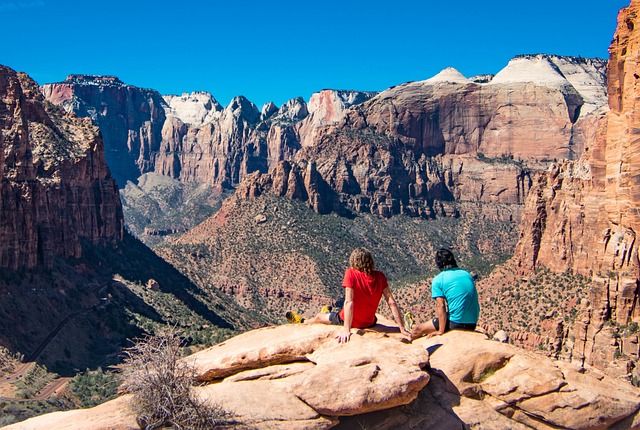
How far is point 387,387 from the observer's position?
14664 millimetres

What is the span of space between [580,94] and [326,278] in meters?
107

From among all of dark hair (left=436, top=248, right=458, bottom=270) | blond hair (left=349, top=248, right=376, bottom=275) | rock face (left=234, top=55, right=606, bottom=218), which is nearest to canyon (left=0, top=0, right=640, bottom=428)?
rock face (left=234, top=55, right=606, bottom=218)

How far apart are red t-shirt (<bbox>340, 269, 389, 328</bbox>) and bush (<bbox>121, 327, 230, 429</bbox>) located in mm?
4732

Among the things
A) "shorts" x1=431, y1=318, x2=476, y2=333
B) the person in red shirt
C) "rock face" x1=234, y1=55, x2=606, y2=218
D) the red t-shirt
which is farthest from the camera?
"rock face" x1=234, y1=55, x2=606, y2=218

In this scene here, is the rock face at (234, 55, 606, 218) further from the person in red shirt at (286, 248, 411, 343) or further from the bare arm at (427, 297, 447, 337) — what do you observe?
the person in red shirt at (286, 248, 411, 343)

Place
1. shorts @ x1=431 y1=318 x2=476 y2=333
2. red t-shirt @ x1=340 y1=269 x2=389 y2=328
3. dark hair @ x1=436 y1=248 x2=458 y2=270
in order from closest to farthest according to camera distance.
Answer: red t-shirt @ x1=340 y1=269 x2=389 y2=328
shorts @ x1=431 y1=318 x2=476 y2=333
dark hair @ x1=436 y1=248 x2=458 y2=270

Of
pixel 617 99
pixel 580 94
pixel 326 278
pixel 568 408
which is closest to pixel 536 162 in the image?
pixel 580 94

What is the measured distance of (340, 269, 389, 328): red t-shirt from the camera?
55.4ft

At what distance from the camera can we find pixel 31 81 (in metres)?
89.8

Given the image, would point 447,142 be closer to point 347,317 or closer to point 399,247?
point 399,247

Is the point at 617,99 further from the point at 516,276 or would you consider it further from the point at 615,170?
the point at 516,276

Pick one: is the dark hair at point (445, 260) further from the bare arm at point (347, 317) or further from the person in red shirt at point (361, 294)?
the bare arm at point (347, 317)

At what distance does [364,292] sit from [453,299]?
106 inches

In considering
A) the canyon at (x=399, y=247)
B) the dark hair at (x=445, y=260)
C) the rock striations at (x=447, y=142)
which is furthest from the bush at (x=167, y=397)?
the rock striations at (x=447, y=142)
